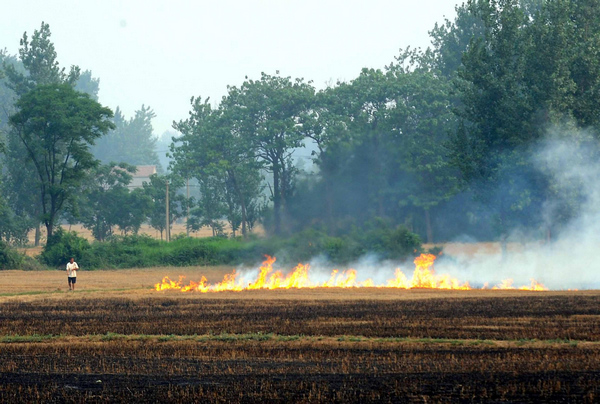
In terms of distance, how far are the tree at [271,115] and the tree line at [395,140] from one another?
14 cm

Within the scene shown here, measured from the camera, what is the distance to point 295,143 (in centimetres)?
7681

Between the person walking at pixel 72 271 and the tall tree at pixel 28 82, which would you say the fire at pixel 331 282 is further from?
the tall tree at pixel 28 82

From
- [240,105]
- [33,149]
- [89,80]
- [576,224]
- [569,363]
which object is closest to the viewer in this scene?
[569,363]

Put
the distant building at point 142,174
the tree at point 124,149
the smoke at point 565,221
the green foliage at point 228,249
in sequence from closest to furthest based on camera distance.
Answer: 1. the smoke at point 565,221
2. the green foliage at point 228,249
3. the distant building at point 142,174
4. the tree at point 124,149

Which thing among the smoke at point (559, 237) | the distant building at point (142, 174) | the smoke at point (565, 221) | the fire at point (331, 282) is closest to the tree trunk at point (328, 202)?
the smoke at point (559, 237)

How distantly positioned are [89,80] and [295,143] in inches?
5318

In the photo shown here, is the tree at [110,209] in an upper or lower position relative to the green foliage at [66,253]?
upper

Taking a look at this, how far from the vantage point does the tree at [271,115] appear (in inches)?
3056

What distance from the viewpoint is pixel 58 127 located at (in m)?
67.1

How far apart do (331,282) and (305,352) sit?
29.0 meters

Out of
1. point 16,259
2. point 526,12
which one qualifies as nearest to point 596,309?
point 16,259

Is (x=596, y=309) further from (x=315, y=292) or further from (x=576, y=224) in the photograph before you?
(x=576, y=224)

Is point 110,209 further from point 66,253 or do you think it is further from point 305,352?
point 305,352

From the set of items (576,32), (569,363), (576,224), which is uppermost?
(576,32)
